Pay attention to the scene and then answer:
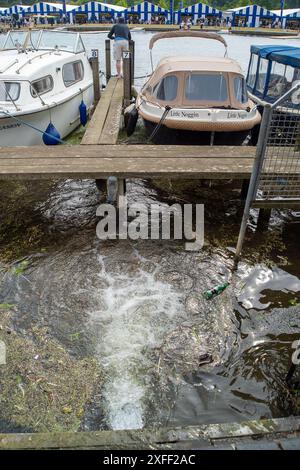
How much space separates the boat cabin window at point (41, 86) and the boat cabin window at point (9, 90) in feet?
1.15

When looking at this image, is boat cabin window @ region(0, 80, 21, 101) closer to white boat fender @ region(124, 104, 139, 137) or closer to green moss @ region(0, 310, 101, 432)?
white boat fender @ region(124, 104, 139, 137)

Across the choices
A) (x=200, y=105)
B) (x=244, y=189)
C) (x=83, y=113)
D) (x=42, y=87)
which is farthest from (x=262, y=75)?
(x=42, y=87)

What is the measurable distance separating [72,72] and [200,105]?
512 centimetres

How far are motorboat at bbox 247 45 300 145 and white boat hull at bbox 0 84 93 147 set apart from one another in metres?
4.94

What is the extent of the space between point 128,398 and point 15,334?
1.54 meters

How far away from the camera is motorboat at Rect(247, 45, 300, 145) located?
8.52m

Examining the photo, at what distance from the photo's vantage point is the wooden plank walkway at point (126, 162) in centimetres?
580

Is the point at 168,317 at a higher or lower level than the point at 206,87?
lower

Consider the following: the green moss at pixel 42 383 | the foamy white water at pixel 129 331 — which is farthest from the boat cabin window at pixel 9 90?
the green moss at pixel 42 383

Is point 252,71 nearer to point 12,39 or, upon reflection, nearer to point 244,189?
point 244,189

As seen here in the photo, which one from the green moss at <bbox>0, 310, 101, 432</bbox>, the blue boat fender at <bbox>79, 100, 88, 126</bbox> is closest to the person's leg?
the blue boat fender at <bbox>79, 100, 88, 126</bbox>

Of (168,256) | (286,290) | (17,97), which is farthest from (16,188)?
(286,290)

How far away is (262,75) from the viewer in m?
10.6
